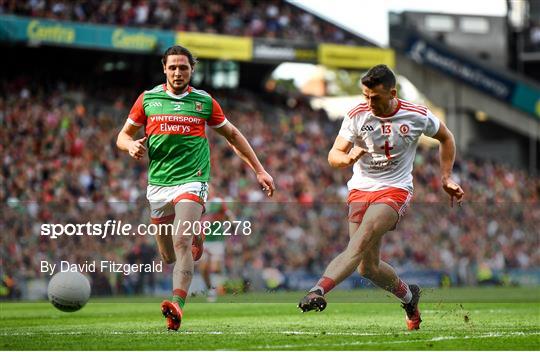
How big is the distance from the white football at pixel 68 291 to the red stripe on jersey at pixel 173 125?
1.83m

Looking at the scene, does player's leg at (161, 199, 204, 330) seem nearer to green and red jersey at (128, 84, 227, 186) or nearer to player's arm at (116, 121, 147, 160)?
green and red jersey at (128, 84, 227, 186)

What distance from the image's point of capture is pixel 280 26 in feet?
114

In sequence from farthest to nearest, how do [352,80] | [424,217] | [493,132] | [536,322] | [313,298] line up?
[352,80], [493,132], [424,217], [536,322], [313,298]

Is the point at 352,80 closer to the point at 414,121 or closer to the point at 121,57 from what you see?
the point at 121,57

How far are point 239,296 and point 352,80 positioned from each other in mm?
51452

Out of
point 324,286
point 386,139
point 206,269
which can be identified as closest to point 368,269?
point 324,286

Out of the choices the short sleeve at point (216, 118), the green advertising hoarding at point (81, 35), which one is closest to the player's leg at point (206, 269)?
the short sleeve at point (216, 118)

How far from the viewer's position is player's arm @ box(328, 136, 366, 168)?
8.24 m

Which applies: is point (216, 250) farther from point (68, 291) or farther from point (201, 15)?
point (201, 15)

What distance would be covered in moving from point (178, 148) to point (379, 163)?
1.83 m

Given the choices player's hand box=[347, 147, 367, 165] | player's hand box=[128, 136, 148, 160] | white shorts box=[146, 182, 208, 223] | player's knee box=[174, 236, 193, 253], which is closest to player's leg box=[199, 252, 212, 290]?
white shorts box=[146, 182, 208, 223]

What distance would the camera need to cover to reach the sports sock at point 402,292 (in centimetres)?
959

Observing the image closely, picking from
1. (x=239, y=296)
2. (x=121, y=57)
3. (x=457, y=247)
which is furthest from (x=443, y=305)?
(x=121, y=57)

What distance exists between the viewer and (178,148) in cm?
959
